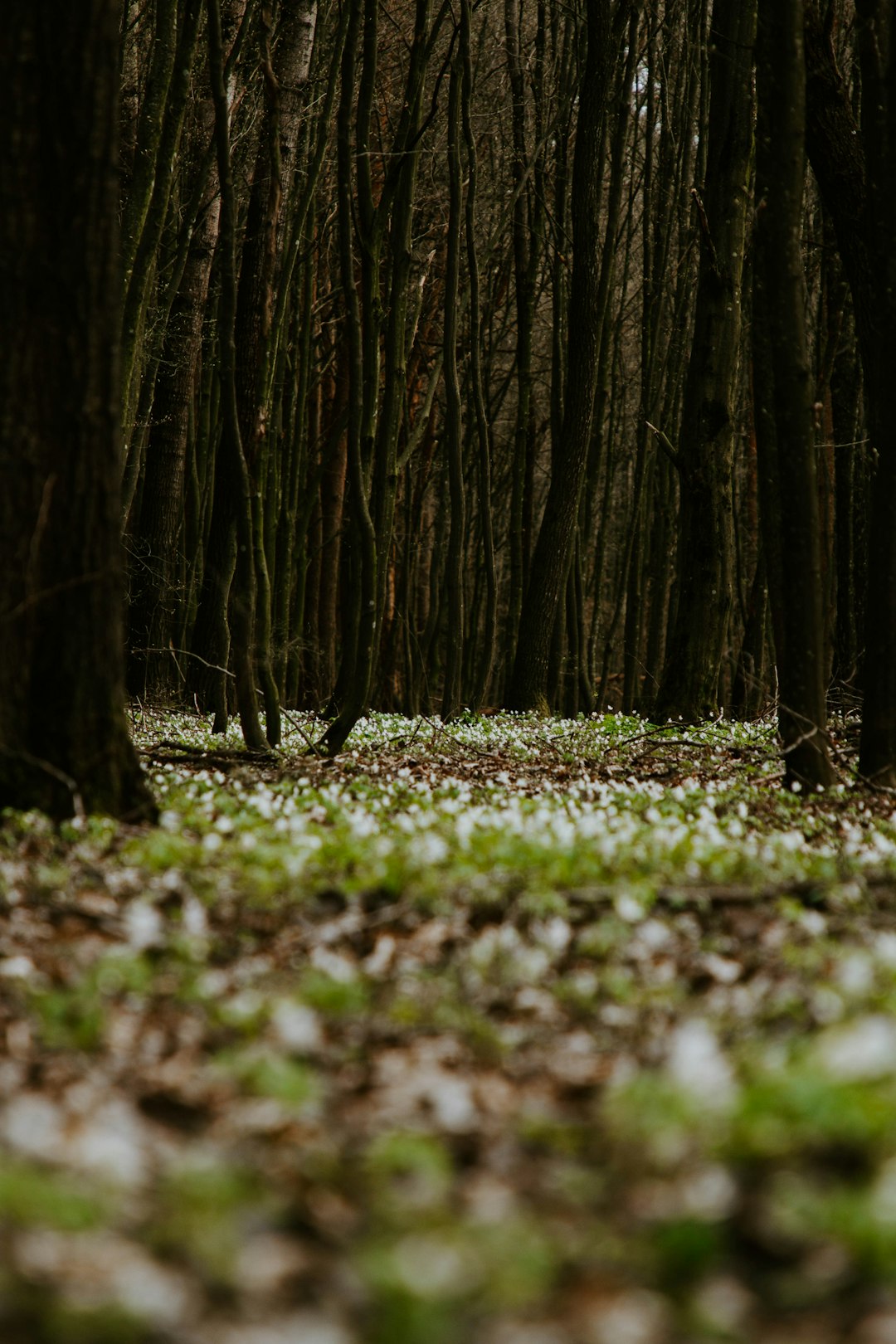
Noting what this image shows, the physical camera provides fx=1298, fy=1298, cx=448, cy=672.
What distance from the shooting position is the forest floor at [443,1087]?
80.3 inches

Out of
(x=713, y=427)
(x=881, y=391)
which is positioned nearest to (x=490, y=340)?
(x=713, y=427)

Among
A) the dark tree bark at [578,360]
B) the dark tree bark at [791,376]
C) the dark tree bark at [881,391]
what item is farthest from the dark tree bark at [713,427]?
the dark tree bark at [791,376]

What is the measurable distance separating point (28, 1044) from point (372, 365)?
7616 millimetres

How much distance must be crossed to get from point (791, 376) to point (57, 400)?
4.10 m

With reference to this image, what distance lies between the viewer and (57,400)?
5328mm

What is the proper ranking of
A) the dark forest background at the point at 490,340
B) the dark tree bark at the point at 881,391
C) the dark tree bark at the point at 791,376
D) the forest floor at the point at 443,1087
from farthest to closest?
1. the dark forest background at the point at 490,340
2. the dark tree bark at the point at 881,391
3. the dark tree bark at the point at 791,376
4. the forest floor at the point at 443,1087

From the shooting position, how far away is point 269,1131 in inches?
104

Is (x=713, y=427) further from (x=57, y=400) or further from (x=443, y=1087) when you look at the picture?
(x=443, y=1087)

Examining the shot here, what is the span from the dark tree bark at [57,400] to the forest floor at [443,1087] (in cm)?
48

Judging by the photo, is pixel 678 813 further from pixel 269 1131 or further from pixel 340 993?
pixel 269 1131

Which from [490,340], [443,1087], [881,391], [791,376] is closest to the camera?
[443,1087]

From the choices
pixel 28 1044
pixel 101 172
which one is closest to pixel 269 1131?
pixel 28 1044

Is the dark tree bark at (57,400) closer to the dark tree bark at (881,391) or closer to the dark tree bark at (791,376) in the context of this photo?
the dark tree bark at (791,376)

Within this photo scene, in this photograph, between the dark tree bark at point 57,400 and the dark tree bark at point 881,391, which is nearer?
the dark tree bark at point 57,400
